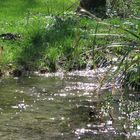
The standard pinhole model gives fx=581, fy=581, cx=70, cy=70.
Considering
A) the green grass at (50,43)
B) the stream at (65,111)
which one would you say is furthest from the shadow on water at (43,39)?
the stream at (65,111)

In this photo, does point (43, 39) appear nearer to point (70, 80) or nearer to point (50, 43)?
point (50, 43)

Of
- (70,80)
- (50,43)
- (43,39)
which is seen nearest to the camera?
(70,80)

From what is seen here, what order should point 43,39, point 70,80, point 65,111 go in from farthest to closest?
point 43,39, point 70,80, point 65,111

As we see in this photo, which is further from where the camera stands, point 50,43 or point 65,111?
point 50,43

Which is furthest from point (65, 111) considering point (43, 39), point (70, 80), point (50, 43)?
point (43, 39)

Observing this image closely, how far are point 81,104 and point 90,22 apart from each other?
7052 millimetres

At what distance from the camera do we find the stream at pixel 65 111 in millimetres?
7109

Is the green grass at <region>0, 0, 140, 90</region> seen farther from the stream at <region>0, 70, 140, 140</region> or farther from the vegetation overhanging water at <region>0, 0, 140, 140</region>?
the stream at <region>0, 70, 140, 140</region>

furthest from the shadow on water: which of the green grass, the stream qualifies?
the stream

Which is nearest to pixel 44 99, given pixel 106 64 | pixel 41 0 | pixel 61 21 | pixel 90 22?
pixel 106 64

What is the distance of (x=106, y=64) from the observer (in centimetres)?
1140

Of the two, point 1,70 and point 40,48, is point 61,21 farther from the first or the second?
point 1,70

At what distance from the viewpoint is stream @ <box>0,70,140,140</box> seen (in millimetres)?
7109

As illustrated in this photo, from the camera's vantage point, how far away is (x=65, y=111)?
823cm
